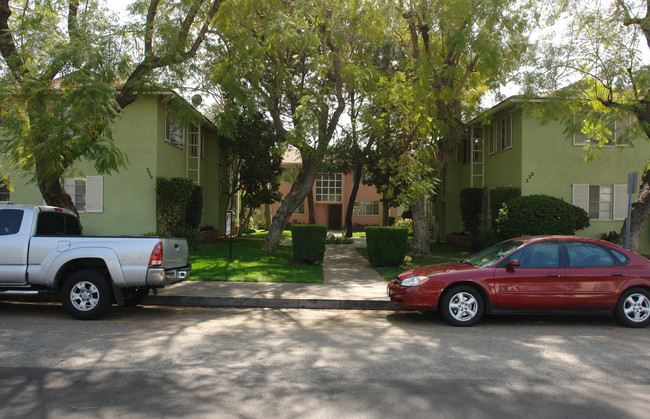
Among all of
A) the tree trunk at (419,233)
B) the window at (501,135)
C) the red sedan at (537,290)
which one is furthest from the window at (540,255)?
the window at (501,135)

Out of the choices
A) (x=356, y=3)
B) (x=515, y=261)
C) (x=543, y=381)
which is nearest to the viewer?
(x=543, y=381)

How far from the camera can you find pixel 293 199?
1688 cm

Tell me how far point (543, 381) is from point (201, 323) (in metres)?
5.02

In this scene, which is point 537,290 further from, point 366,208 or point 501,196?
point 366,208

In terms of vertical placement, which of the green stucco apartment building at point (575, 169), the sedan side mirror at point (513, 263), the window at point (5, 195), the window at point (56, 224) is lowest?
the sedan side mirror at point (513, 263)

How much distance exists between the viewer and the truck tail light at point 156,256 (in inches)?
295

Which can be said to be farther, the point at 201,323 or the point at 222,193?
the point at 222,193

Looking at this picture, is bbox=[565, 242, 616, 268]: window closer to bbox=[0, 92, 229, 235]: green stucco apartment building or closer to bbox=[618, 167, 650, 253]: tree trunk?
bbox=[618, 167, 650, 253]: tree trunk

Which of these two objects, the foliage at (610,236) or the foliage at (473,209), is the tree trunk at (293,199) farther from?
the foliage at (610,236)

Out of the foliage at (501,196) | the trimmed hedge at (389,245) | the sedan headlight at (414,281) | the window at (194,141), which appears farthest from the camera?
the window at (194,141)

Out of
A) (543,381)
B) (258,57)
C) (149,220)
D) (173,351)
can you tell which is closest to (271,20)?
(258,57)

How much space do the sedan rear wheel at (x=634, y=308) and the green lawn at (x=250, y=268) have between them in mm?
6285

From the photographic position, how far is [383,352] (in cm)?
600

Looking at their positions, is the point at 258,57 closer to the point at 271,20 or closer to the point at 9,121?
the point at 271,20
